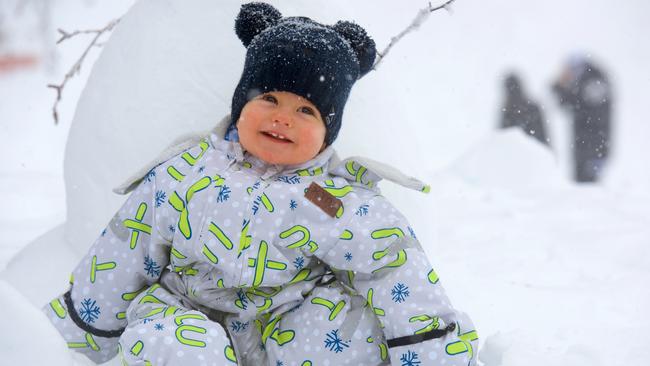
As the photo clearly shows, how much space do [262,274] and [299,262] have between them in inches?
3.9

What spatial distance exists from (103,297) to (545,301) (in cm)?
169

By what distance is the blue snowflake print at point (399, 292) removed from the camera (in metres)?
1.53

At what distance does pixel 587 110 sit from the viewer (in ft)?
24.4

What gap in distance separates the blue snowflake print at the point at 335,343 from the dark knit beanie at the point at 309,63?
49 centimetres

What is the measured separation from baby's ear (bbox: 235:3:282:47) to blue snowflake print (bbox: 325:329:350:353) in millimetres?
802

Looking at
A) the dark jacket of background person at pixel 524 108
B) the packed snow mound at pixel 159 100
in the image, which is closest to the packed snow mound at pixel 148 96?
the packed snow mound at pixel 159 100

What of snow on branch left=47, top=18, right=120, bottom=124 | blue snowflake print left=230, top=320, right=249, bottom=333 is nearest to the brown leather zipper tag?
blue snowflake print left=230, top=320, right=249, bottom=333

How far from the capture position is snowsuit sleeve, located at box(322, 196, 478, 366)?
149 centimetres

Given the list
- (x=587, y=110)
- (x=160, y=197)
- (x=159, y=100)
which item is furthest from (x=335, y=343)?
(x=587, y=110)

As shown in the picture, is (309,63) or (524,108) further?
(524,108)

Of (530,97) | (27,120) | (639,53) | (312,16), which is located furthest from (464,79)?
(312,16)

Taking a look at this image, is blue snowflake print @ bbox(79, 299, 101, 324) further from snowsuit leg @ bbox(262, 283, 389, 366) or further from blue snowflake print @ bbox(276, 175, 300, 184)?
blue snowflake print @ bbox(276, 175, 300, 184)

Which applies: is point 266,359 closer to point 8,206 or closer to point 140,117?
point 140,117

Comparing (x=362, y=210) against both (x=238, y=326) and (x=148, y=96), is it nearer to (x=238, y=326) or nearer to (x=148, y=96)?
(x=238, y=326)
